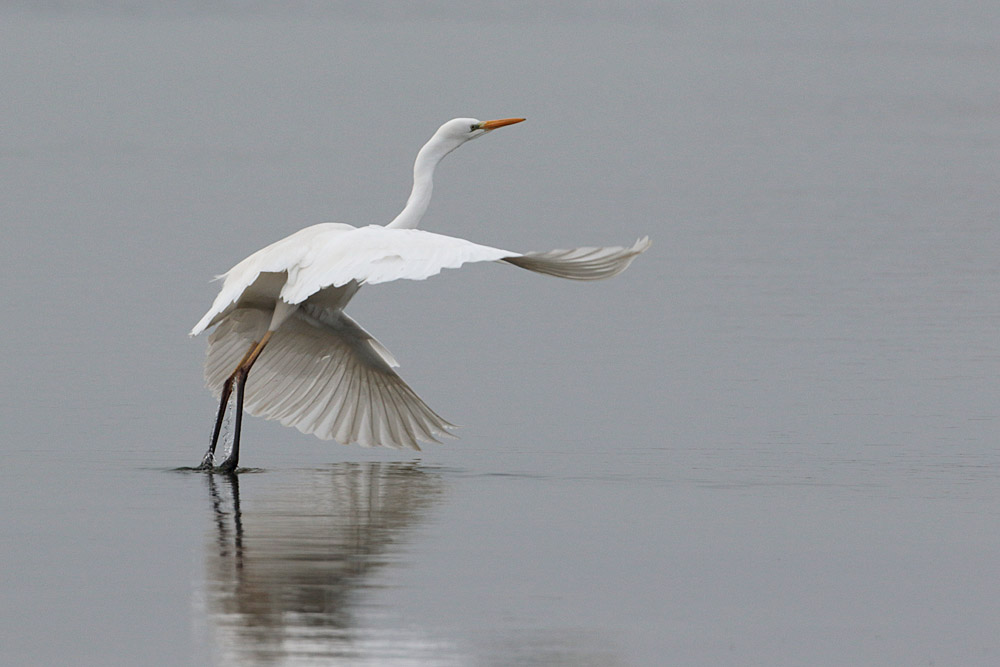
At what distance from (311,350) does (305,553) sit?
5251 mm

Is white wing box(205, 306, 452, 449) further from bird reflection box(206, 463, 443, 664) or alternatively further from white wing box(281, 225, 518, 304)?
white wing box(281, 225, 518, 304)

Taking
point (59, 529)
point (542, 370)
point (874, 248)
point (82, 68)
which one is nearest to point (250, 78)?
point (82, 68)

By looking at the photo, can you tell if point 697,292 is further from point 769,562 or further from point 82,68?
point 82,68

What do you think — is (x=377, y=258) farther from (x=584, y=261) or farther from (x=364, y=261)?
(x=584, y=261)

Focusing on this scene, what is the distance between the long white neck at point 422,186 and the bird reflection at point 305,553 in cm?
230

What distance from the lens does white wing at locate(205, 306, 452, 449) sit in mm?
15484

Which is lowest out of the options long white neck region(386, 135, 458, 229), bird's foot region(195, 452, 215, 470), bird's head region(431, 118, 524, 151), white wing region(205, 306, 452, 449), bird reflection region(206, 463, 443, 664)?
bird reflection region(206, 463, 443, 664)

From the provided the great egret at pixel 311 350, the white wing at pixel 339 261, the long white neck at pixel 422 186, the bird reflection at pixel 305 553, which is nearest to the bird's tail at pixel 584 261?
the white wing at pixel 339 261

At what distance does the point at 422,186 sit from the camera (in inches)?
636

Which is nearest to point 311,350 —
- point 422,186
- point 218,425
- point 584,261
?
point 218,425

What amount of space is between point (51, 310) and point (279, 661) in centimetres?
1530

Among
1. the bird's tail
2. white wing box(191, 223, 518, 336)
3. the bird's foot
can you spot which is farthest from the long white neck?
the bird's tail

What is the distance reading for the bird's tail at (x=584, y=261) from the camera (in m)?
12.1

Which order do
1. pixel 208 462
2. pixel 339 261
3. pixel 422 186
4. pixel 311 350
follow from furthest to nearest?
1. pixel 422 186
2. pixel 311 350
3. pixel 208 462
4. pixel 339 261
